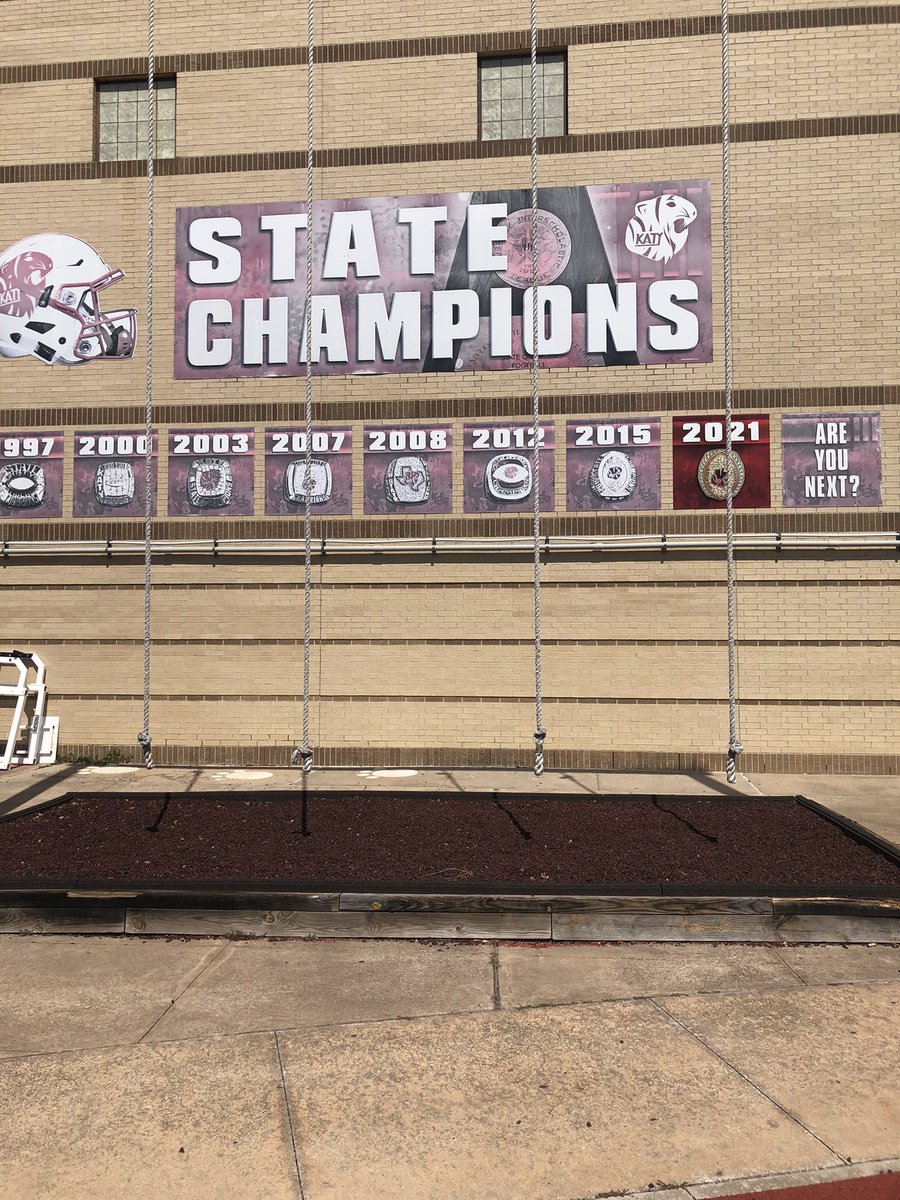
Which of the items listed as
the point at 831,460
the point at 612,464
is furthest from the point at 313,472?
the point at 831,460

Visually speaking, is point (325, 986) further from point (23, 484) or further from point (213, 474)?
point (23, 484)

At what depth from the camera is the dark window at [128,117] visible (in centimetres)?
1379

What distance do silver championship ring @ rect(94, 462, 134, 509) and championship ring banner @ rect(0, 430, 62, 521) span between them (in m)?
0.65

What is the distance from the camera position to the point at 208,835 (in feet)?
27.0

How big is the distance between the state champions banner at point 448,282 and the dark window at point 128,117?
1470mm

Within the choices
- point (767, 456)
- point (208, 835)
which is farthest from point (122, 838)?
point (767, 456)

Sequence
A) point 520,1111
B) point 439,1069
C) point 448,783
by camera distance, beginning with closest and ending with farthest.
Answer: point 520,1111 → point 439,1069 → point 448,783

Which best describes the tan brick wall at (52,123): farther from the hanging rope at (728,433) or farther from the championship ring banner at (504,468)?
the hanging rope at (728,433)

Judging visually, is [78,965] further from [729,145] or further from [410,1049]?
[729,145]

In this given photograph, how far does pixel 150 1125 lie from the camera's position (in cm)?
380

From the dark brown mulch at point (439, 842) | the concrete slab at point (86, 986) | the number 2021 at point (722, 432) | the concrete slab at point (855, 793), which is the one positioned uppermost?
the number 2021 at point (722, 432)

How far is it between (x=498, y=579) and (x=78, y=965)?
8178 millimetres

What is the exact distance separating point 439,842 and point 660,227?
30.6ft

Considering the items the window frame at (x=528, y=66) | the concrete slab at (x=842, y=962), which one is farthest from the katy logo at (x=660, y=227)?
the concrete slab at (x=842, y=962)
